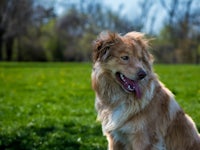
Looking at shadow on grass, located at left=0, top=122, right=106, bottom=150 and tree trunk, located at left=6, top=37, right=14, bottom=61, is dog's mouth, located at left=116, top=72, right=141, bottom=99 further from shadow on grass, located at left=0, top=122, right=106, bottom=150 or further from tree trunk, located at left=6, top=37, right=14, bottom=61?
tree trunk, located at left=6, top=37, right=14, bottom=61

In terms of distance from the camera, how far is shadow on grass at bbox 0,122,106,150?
277 inches

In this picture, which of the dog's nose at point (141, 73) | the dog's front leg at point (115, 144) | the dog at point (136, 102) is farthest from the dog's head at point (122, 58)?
the dog's front leg at point (115, 144)

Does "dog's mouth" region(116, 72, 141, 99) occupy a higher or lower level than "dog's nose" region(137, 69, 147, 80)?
lower

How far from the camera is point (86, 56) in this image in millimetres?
56125

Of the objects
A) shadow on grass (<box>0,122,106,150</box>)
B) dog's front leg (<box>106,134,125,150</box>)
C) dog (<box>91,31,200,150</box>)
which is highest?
dog (<box>91,31,200,150</box>)

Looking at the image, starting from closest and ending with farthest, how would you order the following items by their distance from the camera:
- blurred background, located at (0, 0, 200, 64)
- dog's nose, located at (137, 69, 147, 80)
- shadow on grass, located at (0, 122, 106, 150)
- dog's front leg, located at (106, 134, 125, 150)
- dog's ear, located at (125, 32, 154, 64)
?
dog's nose, located at (137, 69, 147, 80) → dog's ear, located at (125, 32, 154, 64) → dog's front leg, located at (106, 134, 125, 150) → shadow on grass, located at (0, 122, 106, 150) → blurred background, located at (0, 0, 200, 64)

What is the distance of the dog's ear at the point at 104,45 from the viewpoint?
17.6ft

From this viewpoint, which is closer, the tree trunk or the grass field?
the grass field

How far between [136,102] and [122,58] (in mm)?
632

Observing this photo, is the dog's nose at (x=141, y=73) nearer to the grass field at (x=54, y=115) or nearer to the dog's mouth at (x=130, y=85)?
the dog's mouth at (x=130, y=85)

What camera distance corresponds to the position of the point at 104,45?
17.6 feet

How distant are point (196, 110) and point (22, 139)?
3.93 meters

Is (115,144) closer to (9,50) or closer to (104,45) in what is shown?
(104,45)

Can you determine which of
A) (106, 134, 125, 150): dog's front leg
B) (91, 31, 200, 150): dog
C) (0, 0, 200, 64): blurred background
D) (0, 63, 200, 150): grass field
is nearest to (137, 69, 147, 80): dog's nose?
(91, 31, 200, 150): dog
